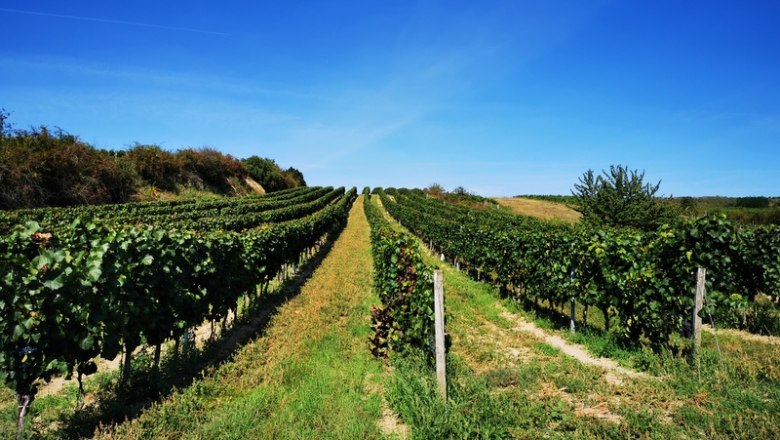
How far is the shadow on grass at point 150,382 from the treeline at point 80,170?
29789 millimetres

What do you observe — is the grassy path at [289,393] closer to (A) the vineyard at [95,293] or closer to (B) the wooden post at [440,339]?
(B) the wooden post at [440,339]

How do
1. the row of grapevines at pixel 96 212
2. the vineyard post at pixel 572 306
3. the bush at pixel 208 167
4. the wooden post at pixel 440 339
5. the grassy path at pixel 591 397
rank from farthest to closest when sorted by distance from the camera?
the bush at pixel 208 167, the row of grapevines at pixel 96 212, the vineyard post at pixel 572 306, the wooden post at pixel 440 339, the grassy path at pixel 591 397

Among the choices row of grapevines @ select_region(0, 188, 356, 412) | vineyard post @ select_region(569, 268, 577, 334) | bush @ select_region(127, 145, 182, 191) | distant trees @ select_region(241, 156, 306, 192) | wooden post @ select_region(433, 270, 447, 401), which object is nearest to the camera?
row of grapevines @ select_region(0, 188, 356, 412)

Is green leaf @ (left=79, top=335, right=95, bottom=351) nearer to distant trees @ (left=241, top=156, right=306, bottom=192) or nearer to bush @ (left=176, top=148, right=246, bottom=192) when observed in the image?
bush @ (left=176, top=148, right=246, bottom=192)

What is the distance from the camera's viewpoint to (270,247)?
42.7ft

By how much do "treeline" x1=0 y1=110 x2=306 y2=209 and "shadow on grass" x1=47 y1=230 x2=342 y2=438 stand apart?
29.8m

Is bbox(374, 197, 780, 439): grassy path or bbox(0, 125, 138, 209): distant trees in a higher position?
bbox(0, 125, 138, 209): distant trees

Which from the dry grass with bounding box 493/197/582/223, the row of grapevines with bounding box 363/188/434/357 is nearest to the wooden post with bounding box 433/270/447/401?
the row of grapevines with bounding box 363/188/434/357

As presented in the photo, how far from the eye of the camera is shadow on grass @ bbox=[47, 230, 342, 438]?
5.19 meters

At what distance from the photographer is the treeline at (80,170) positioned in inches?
1147

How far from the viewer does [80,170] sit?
34531mm

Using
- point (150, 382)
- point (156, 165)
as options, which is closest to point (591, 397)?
point (150, 382)

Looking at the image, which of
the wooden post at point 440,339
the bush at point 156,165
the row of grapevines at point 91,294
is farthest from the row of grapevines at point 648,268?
the bush at point 156,165

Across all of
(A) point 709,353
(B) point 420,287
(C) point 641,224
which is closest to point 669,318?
(A) point 709,353
